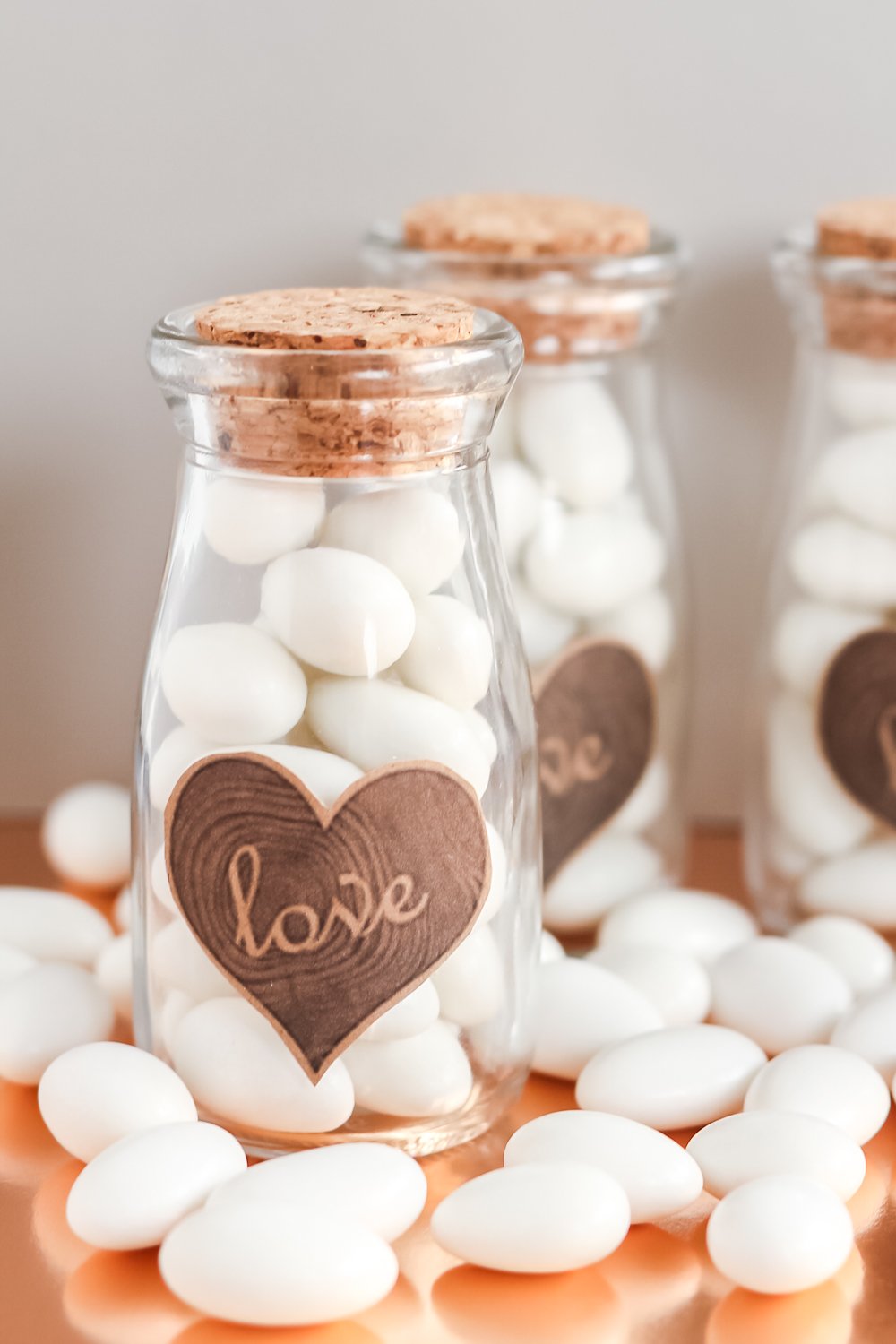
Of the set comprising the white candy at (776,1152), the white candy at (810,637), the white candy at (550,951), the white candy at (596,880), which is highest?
the white candy at (810,637)

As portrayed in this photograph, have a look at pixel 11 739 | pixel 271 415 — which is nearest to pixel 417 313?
pixel 271 415

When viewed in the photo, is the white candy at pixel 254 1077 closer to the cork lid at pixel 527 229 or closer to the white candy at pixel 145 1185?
the white candy at pixel 145 1185

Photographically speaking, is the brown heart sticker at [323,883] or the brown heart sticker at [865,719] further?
the brown heart sticker at [865,719]

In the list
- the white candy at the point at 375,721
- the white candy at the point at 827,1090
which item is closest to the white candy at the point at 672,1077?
the white candy at the point at 827,1090

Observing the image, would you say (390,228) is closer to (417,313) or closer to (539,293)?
(539,293)

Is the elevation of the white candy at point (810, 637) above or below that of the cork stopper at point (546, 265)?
below

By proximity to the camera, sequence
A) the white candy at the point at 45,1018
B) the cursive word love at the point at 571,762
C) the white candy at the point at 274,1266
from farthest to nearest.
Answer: the cursive word love at the point at 571,762, the white candy at the point at 45,1018, the white candy at the point at 274,1266

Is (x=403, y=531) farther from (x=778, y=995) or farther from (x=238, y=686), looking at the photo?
(x=778, y=995)

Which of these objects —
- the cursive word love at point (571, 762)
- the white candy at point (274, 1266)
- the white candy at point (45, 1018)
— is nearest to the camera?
the white candy at point (274, 1266)
